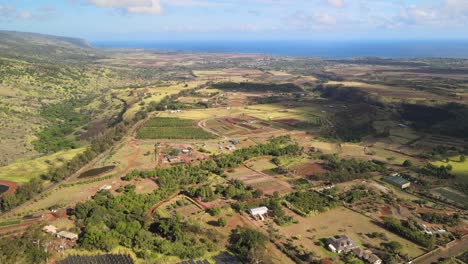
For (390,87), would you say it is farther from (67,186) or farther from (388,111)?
(67,186)

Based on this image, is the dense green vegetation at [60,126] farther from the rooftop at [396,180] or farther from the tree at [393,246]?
the tree at [393,246]

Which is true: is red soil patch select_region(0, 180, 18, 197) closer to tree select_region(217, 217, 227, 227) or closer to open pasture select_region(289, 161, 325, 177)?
tree select_region(217, 217, 227, 227)

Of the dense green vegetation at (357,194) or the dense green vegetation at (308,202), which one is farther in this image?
the dense green vegetation at (357,194)

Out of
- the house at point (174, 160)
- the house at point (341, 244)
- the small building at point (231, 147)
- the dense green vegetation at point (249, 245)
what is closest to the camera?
the dense green vegetation at point (249, 245)

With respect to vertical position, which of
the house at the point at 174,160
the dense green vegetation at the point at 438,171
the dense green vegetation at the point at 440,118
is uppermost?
the dense green vegetation at the point at 440,118

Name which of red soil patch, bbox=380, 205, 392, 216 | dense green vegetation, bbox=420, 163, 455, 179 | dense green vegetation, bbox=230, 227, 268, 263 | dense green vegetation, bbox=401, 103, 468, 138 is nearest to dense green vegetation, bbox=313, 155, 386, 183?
dense green vegetation, bbox=420, 163, 455, 179

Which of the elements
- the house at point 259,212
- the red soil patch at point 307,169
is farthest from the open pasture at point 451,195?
the house at point 259,212
